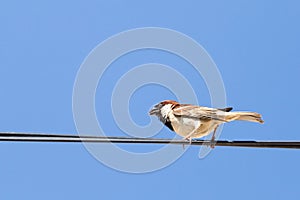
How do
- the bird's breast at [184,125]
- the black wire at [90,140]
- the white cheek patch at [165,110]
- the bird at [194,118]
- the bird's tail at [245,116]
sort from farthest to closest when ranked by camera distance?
the white cheek patch at [165,110], the bird's breast at [184,125], the bird at [194,118], the bird's tail at [245,116], the black wire at [90,140]

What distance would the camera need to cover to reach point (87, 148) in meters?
4.14

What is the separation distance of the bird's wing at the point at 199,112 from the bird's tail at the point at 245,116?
0.23 feet

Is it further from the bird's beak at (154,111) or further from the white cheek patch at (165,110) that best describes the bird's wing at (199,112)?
the bird's beak at (154,111)

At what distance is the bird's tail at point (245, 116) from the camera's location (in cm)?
514

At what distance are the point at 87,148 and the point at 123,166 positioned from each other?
0.49 meters

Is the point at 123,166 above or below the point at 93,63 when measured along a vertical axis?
below

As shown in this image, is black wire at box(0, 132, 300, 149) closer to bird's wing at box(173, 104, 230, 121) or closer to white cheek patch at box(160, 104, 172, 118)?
bird's wing at box(173, 104, 230, 121)

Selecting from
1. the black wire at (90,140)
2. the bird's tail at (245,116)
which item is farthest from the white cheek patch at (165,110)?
the black wire at (90,140)

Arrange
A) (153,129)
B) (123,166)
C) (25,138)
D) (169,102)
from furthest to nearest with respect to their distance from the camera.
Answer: (169,102)
(153,129)
(123,166)
(25,138)

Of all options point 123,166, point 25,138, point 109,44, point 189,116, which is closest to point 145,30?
point 109,44

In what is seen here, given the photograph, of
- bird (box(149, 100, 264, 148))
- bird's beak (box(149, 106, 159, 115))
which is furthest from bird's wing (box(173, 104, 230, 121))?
bird's beak (box(149, 106, 159, 115))

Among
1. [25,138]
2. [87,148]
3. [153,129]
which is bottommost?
[25,138]

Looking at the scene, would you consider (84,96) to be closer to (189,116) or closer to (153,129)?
(153,129)

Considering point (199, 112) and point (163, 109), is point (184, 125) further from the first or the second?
point (163, 109)
